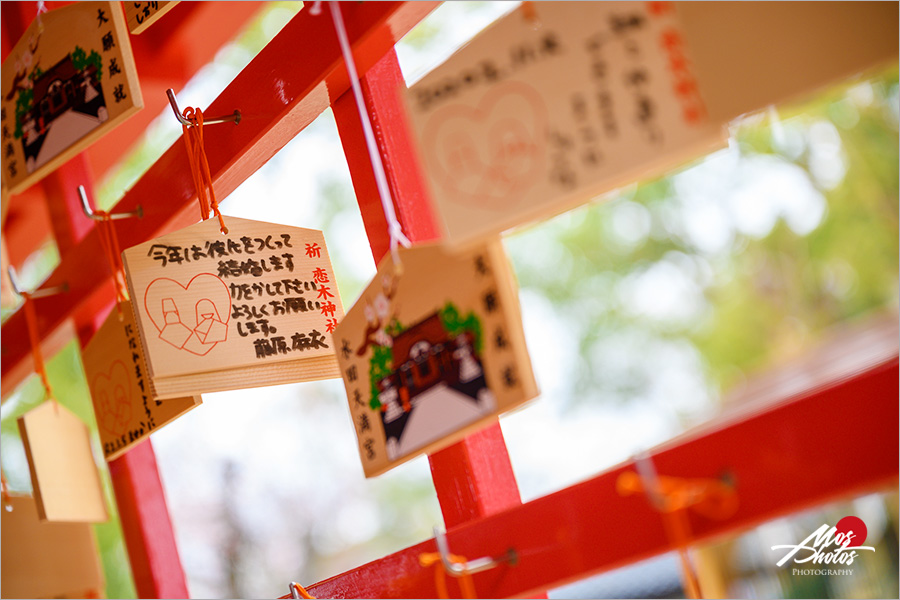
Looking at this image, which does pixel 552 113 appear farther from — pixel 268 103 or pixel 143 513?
pixel 143 513

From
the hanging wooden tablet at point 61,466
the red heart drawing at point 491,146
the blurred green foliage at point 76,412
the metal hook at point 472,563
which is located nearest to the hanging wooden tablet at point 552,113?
the red heart drawing at point 491,146

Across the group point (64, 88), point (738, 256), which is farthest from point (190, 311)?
point (738, 256)

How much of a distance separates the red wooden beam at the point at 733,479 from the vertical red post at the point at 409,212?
0.12 m

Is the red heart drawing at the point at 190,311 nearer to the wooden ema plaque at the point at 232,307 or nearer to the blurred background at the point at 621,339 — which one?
the wooden ema plaque at the point at 232,307

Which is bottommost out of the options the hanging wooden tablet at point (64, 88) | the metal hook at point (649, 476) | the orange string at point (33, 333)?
the metal hook at point (649, 476)

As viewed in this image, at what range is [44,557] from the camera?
157 cm

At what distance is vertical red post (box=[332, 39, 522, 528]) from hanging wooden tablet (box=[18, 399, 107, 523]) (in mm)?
777

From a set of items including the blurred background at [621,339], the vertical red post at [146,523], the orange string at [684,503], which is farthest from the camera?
the blurred background at [621,339]

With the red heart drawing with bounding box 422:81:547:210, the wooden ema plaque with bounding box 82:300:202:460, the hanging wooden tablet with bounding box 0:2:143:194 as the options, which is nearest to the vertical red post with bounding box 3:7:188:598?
the wooden ema plaque with bounding box 82:300:202:460

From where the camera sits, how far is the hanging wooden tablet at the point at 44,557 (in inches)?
60.2

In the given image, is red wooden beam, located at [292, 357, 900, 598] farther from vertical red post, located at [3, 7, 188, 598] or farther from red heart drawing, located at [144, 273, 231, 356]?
vertical red post, located at [3, 7, 188, 598]

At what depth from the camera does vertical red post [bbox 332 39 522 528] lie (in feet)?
3.51

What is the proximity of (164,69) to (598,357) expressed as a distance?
6273 millimetres

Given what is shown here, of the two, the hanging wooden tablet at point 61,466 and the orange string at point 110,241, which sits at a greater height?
the orange string at point 110,241
